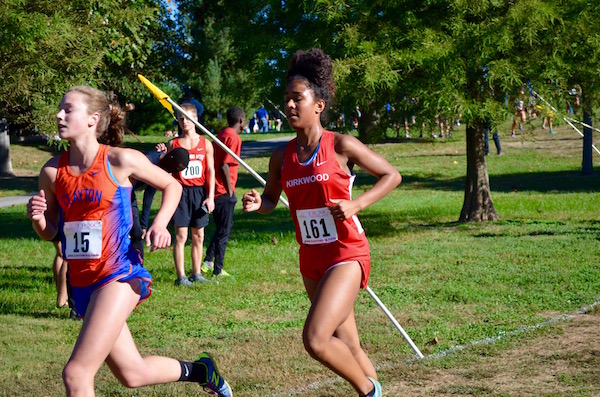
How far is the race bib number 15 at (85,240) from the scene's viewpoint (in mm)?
4516

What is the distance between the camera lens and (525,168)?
25219 mm

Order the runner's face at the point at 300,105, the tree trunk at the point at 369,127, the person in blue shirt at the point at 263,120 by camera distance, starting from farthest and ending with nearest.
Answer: the person in blue shirt at the point at 263,120 → the tree trunk at the point at 369,127 → the runner's face at the point at 300,105

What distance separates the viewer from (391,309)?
830 cm

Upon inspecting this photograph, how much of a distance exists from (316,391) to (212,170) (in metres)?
4.64

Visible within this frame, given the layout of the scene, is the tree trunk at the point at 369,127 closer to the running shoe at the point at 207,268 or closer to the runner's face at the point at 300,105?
the running shoe at the point at 207,268

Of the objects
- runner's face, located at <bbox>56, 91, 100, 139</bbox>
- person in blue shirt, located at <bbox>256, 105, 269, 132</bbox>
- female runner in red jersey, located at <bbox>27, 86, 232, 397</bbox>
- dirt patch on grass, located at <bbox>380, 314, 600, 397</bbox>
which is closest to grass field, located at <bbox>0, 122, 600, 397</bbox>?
dirt patch on grass, located at <bbox>380, 314, 600, 397</bbox>

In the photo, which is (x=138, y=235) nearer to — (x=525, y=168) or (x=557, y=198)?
(x=557, y=198)

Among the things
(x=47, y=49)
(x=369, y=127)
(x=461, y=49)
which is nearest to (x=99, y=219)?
(x=47, y=49)

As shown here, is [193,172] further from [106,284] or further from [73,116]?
[106,284]

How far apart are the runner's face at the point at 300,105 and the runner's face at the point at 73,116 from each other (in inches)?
47.3

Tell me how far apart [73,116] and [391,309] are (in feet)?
14.9

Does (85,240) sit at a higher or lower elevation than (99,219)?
lower

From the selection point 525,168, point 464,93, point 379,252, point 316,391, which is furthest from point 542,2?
point 525,168

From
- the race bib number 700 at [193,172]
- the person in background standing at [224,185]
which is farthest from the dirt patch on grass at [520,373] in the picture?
the person in background standing at [224,185]
